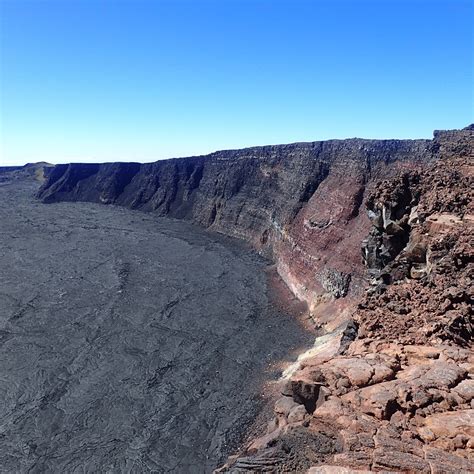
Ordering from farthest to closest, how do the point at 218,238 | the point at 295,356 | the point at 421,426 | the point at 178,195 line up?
the point at 178,195 → the point at 218,238 → the point at 295,356 → the point at 421,426

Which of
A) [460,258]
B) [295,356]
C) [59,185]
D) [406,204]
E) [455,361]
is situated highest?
[59,185]

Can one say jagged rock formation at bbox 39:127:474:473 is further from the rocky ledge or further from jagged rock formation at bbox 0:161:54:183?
jagged rock formation at bbox 0:161:54:183

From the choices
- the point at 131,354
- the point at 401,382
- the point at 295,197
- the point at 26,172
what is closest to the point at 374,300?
the point at 401,382

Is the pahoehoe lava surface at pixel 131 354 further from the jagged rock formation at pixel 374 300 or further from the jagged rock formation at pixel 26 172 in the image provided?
the jagged rock formation at pixel 26 172

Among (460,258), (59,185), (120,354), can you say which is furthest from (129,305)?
(59,185)

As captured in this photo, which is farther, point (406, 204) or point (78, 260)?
point (78, 260)

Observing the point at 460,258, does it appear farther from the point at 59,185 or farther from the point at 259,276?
the point at 59,185
